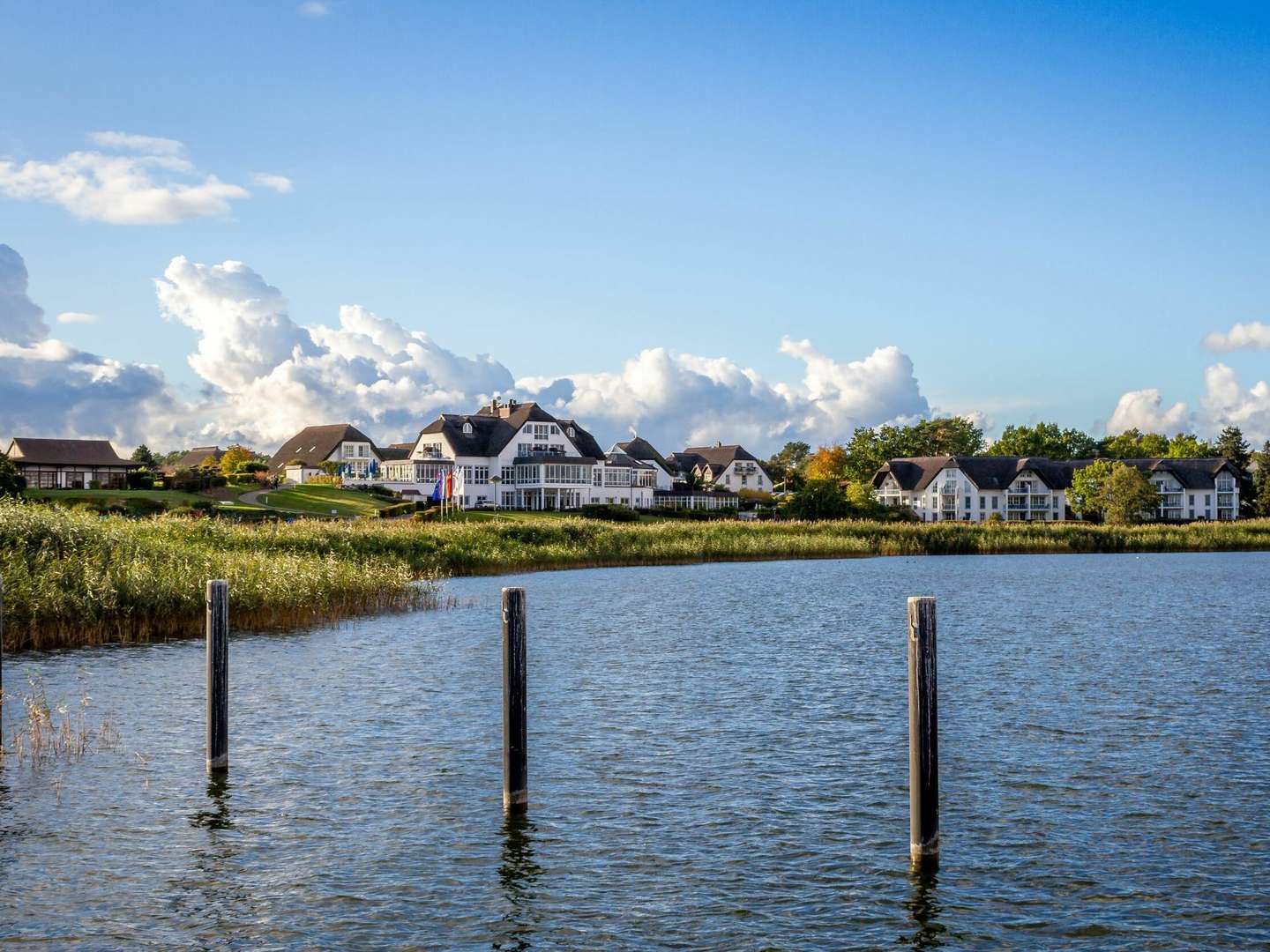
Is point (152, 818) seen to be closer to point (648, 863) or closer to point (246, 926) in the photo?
point (246, 926)

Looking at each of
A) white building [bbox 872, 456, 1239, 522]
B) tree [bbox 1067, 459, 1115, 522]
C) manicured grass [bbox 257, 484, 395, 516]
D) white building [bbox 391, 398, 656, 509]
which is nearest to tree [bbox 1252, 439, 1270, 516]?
white building [bbox 872, 456, 1239, 522]

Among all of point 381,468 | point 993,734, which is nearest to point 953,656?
point 993,734

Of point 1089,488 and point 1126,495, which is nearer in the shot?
point 1126,495

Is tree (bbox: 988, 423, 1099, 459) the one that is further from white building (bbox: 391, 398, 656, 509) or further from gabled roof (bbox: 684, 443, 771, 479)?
white building (bbox: 391, 398, 656, 509)

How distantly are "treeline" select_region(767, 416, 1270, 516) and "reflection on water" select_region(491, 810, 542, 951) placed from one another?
147289 mm

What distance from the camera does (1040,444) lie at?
181125 millimetres

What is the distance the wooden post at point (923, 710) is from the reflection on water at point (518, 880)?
420 cm

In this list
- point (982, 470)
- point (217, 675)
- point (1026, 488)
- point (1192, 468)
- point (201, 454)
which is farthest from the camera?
point (201, 454)

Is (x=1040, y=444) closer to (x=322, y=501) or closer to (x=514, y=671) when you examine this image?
(x=322, y=501)

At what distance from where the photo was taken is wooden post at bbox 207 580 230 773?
53.2 feet

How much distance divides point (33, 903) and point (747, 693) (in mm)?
15369

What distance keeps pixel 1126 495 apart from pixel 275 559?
10998 centimetres

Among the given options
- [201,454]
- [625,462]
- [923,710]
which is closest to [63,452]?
[625,462]

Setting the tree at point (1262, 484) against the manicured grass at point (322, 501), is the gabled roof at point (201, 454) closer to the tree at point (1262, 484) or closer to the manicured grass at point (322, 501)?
the manicured grass at point (322, 501)
